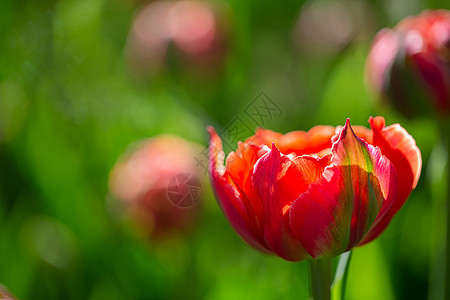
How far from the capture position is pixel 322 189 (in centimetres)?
33

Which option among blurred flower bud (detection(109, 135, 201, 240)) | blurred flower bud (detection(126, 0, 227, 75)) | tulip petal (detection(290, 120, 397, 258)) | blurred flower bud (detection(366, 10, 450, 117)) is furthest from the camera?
blurred flower bud (detection(126, 0, 227, 75))

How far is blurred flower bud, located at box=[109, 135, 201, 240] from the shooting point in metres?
0.66

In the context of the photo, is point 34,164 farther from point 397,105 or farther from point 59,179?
point 397,105

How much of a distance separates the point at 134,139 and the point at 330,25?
0.49 meters

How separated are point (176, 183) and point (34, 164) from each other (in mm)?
278

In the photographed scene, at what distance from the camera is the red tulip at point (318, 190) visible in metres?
0.33

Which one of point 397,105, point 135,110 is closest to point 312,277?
point 397,105

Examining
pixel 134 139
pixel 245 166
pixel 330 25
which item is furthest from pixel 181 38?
pixel 245 166

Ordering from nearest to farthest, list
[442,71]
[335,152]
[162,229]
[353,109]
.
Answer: [335,152]
[442,71]
[162,229]
[353,109]

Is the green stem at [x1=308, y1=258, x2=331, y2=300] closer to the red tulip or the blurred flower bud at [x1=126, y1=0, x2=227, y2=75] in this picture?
the red tulip

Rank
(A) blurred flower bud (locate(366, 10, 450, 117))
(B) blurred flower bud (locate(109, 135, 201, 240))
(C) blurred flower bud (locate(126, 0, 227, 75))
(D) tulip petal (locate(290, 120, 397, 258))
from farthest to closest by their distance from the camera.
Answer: (C) blurred flower bud (locate(126, 0, 227, 75))
(B) blurred flower bud (locate(109, 135, 201, 240))
(A) blurred flower bud (locate(366, 10, 450, 117))
(D) tulip petal (locate(290, 120, 397, 258))

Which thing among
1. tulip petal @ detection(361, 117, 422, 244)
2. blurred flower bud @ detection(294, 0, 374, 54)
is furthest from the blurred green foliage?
tulip petal @ detection(361, 117, 422, 244)

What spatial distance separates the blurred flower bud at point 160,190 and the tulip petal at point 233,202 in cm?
30

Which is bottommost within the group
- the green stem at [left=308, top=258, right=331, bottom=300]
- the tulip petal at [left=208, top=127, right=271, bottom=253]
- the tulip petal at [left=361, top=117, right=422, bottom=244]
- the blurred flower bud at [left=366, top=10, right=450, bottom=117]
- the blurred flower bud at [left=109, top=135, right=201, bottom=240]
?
the blurred flower bud at [left=109, top=135, right=201, bottom=240]
